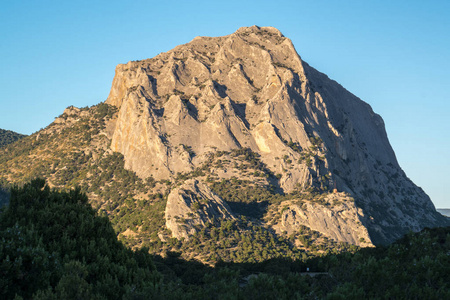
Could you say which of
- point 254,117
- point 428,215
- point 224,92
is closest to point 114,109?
point 224,92

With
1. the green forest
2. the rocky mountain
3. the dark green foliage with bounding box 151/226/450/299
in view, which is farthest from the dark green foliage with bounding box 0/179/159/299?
the rocky mountain

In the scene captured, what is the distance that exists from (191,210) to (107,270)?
76.6 meters

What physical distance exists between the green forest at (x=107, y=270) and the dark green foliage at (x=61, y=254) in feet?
0.24

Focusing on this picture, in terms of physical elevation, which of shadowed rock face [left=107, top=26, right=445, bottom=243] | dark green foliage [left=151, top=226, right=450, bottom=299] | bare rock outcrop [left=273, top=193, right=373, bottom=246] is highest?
shadowed rock face [left=107, top=26, right=445, bottom=243]

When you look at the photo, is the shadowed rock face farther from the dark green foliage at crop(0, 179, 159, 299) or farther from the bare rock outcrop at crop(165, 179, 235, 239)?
the dark green foliage at crop(0, 179, 159, 299)

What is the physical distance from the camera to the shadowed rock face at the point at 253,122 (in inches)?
6073

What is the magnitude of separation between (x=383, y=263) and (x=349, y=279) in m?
3.83

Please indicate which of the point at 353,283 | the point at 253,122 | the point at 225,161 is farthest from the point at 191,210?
the point at 353,283

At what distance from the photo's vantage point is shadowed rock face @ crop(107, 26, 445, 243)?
15425 centimetres

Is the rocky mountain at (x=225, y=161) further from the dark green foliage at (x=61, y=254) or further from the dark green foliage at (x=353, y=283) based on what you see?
the dark green foliage at (x=353, y=283)

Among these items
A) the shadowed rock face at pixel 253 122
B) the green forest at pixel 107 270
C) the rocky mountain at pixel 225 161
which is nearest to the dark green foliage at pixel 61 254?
the green forest at pixel 107 270

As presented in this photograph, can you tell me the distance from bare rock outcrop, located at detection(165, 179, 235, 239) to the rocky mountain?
29 cm

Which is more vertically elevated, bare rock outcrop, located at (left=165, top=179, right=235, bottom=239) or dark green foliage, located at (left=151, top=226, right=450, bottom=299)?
bare rock outcrop, located at (left=165, top=179, right=235, bottom=239)

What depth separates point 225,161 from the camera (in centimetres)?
15162
